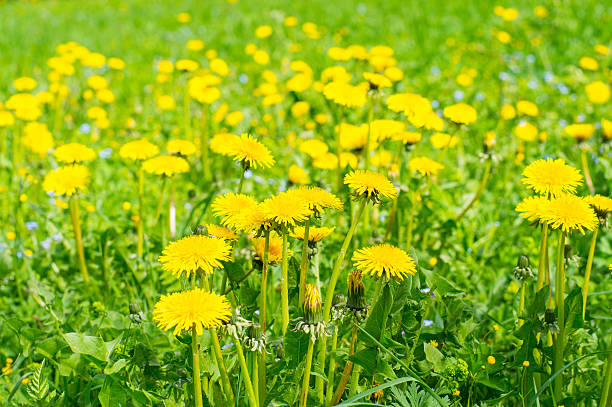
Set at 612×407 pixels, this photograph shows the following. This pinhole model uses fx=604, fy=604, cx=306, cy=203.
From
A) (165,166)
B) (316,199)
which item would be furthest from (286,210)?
(165,166)

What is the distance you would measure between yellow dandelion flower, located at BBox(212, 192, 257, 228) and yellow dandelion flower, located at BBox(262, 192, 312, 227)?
3.9 inches

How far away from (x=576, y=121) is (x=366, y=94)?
2.05 metres

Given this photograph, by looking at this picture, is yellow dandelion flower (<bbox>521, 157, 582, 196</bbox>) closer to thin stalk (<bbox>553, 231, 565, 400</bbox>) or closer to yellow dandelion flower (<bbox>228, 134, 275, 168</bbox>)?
thin stalk (<bbox>553, 231, 565, 400</bbox>)

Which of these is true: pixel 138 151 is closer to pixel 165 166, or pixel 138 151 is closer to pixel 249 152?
pixel 165 166

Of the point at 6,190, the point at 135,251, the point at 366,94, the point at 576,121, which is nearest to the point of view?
the point at 366,94

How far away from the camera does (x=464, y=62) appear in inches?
200

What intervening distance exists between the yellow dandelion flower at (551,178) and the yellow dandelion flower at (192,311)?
29.0 inches

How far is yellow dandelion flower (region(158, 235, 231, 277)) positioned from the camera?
1.13 meters

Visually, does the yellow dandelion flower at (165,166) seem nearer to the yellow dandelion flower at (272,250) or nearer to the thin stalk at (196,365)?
the yellow dandelion flower at (272,250)

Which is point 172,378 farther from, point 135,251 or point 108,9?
point 108,9

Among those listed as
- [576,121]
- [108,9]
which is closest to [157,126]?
[576,121]

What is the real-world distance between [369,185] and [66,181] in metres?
1.12

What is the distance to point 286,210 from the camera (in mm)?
1187

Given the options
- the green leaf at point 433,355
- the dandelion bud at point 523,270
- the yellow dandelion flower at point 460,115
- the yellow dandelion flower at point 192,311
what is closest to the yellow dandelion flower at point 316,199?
the yellow dandelion flower at point 192,311
